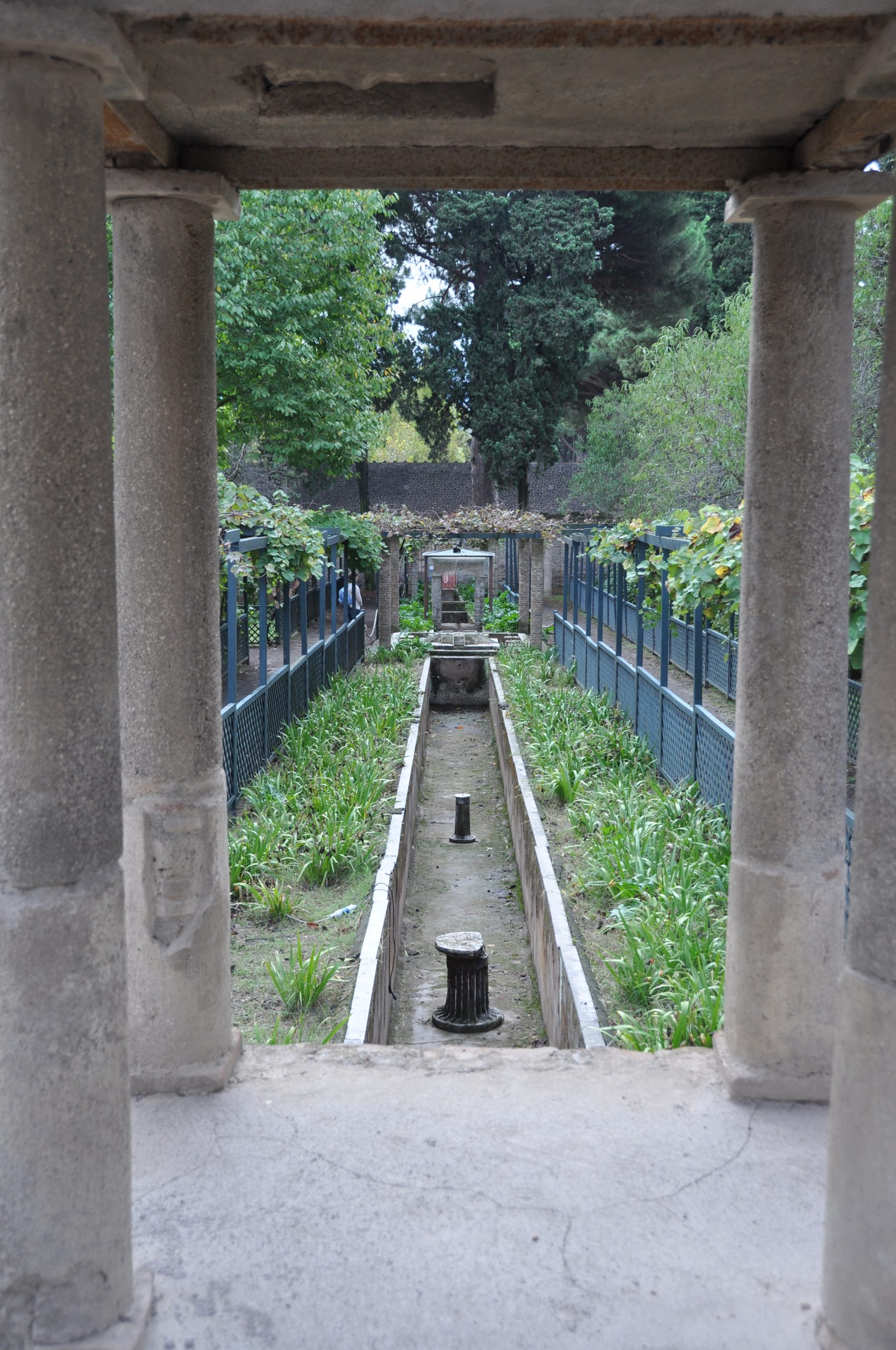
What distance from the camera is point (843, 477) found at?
3.72m

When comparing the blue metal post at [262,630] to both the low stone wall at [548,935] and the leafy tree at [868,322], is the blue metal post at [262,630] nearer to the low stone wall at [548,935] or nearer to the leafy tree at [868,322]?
the low stone wall at [548,935]

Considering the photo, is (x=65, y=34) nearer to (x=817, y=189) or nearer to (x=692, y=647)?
(x=817, y=189)

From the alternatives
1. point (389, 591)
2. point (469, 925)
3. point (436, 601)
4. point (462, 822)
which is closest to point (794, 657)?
point (469, 925)

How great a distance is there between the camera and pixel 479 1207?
3.17 metres

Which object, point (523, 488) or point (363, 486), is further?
point (363, 486)

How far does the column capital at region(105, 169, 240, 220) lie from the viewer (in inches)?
139

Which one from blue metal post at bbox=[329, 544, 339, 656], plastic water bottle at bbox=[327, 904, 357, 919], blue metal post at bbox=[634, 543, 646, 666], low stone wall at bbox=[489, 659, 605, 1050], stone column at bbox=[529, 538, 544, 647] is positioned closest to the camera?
low stone wall at bbox=[489, 659, 605, 1050]

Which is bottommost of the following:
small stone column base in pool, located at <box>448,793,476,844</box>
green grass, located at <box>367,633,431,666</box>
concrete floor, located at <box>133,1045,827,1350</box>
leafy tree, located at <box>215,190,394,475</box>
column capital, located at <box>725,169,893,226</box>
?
small stone column base in pool, located at <box>448,793,476,844</box>

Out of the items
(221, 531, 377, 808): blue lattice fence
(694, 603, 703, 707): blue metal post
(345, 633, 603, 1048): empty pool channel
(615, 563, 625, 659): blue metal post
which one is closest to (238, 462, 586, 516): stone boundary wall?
(221, 531, 377, 808): blue lattice fence

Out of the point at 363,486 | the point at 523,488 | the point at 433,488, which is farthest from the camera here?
the point at 433,488

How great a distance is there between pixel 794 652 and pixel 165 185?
261cm

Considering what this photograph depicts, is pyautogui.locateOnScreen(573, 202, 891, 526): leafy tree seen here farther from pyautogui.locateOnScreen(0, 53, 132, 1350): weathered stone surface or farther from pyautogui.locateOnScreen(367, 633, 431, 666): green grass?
pyautogui.locateOnScreen(0, 53, 132, 1350): weathered stone surface

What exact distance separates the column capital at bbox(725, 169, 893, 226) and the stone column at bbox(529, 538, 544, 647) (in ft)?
61.4

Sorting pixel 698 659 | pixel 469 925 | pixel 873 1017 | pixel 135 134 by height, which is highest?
pixel 135 134
